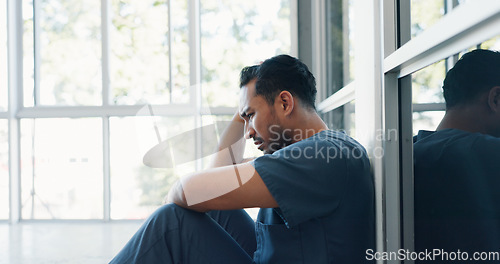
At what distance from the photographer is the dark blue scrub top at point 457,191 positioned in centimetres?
59

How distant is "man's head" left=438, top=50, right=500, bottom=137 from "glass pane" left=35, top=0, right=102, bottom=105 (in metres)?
2.84

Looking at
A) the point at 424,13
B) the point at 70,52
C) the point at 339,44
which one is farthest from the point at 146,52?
the point at 424,13

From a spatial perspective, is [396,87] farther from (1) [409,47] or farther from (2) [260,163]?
(2) [260,163]

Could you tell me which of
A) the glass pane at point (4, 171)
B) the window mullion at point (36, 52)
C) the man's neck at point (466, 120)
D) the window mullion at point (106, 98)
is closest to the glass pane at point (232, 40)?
the window mullion at point (106, 98)

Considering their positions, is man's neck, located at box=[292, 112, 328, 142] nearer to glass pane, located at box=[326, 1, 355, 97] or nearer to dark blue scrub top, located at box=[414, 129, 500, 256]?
dark blue scrub top, located at box=[414, 129, 500, 256]

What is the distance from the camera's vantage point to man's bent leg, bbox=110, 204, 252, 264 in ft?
3.39

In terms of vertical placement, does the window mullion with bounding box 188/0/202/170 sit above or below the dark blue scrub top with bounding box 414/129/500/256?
above

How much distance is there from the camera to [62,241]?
2443mm

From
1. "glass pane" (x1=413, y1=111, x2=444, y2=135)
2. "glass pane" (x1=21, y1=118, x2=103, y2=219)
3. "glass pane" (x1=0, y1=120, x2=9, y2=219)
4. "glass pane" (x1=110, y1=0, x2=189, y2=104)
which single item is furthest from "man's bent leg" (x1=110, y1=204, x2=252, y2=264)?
"glass pane" (x1=0, y1=120, x2=9, y2=219)

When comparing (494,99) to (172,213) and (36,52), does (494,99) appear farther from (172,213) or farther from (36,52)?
(36,52)

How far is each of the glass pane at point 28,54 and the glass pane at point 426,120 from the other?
3008 mm

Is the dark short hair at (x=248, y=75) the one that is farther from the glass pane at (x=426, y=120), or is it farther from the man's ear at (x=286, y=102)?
the glass pane at (x=426, y=120)

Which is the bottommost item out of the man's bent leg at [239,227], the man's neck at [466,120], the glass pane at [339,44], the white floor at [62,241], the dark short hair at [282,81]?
the white floor at [62,241]

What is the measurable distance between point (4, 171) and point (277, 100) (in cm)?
277
